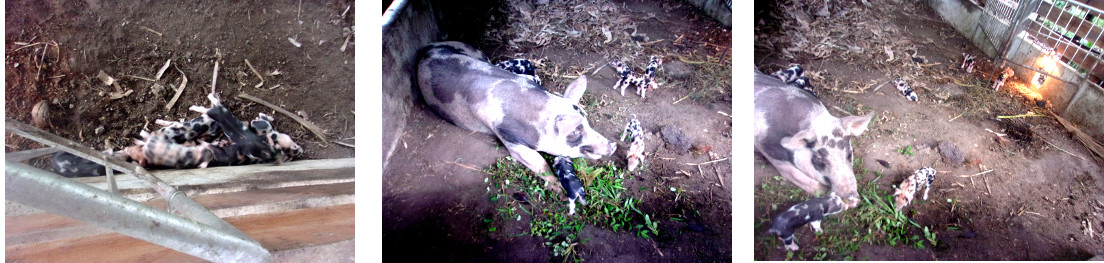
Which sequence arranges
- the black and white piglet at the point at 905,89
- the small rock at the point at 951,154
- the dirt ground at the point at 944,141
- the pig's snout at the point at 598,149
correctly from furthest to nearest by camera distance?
1. the black and white piglet at the point at 905,89
2. the small rock at the point at 951,154
3. the pig's snout at the point at 598,149
4. the dirt ground at the point at 944,141

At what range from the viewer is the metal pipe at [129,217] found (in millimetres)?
1391

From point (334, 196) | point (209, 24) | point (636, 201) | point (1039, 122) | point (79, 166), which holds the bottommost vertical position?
point (1039, 122)

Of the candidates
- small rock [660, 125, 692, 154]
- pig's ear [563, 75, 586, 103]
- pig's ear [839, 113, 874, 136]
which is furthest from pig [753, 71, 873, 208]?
pig's ear [563, 75, 586, 103]

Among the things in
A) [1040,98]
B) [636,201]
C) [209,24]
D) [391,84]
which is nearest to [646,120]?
[636,201]

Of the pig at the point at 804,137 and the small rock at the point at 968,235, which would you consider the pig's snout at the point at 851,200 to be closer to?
the pig at the point at 804,137

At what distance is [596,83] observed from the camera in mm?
2977

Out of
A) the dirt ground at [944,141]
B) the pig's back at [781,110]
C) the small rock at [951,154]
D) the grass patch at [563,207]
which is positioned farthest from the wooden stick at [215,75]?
the small rock at [951,154]

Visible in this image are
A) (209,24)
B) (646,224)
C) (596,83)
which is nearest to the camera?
(646,224)

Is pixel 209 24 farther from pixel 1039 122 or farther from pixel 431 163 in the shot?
pixel 1039 122

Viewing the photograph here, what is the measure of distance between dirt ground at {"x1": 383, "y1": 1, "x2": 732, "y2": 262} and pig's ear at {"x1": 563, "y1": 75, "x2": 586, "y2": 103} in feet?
0.26

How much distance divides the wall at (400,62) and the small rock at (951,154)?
119 inches

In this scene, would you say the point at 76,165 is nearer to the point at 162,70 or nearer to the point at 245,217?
the point at 162,70

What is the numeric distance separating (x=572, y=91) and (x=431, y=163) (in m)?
0.93

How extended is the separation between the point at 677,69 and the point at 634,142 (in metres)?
0.63
